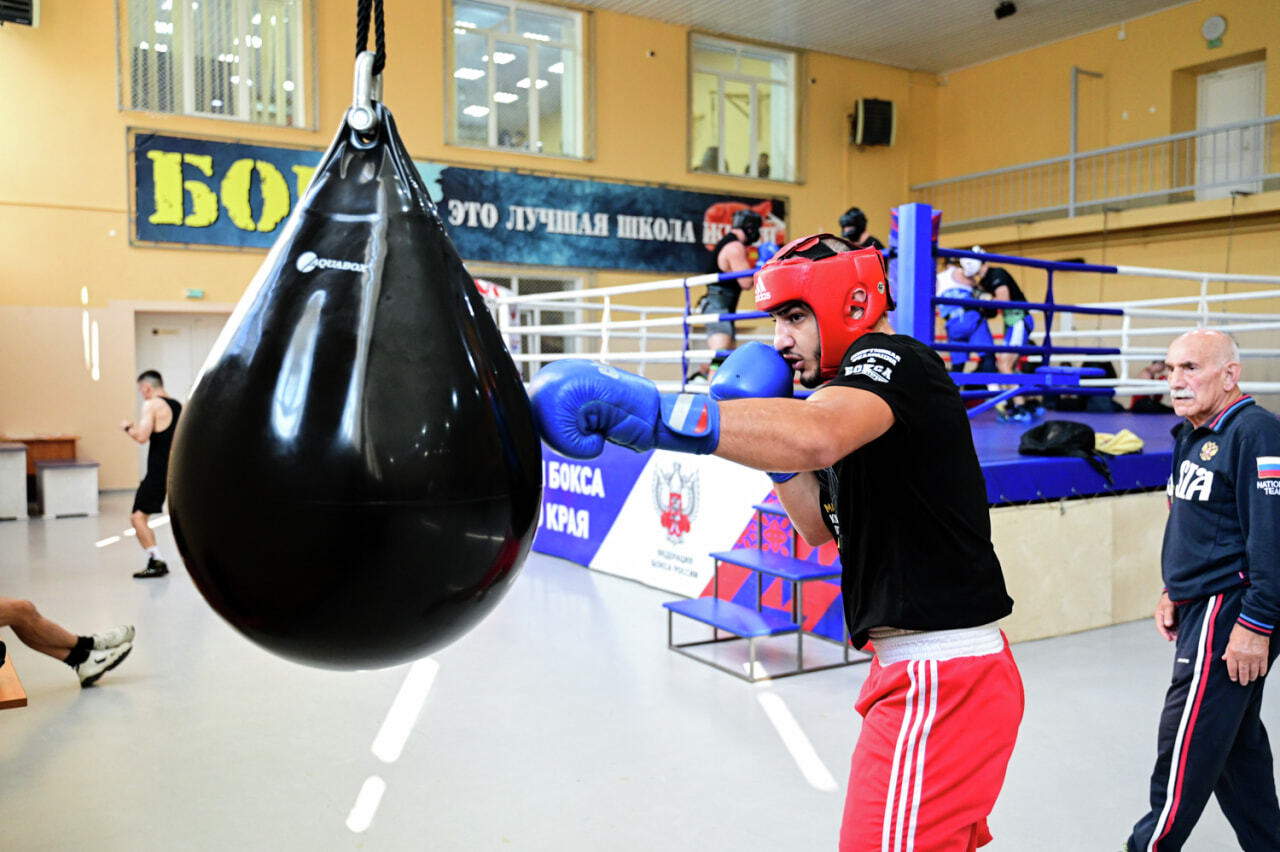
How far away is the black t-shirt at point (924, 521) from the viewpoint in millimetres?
1560

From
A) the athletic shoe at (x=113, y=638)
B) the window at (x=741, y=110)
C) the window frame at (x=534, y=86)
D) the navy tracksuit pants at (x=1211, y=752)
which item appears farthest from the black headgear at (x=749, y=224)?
the window at (x=741, y=110)

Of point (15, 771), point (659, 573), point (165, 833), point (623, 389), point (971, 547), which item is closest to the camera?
point (623, 389)

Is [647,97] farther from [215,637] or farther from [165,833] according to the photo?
[165,833]

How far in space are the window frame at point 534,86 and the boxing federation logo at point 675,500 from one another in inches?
293

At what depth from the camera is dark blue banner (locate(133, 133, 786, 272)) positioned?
10.7m

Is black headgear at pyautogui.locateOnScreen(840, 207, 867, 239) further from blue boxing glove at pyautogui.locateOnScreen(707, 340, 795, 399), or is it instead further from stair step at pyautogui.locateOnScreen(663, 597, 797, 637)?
blue boxing glove at pyautogui.locateOnScreen(707, 340, 795, 399)

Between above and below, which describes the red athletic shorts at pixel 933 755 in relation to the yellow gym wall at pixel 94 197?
below

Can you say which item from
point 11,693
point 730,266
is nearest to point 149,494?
point 11,693

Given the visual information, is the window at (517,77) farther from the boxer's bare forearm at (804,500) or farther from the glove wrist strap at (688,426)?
the glove wrist strap at (688,426)

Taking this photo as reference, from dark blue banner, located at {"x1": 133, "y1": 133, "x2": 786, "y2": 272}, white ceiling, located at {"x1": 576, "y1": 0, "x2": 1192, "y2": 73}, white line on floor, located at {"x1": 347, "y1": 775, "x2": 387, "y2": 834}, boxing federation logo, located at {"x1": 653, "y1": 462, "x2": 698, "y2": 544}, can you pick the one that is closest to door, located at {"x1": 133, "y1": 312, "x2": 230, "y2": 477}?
dark blue banner, located at {"x1": 133, "y1": 133, "x2": 786, "y2": 272}

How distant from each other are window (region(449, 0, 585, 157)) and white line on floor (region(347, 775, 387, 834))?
10.0 metres

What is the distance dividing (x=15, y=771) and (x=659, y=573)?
11.4ft

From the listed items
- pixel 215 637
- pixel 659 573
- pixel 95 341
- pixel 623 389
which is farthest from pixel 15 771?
pixel 95 341

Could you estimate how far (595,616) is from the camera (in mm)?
5336
